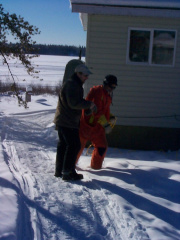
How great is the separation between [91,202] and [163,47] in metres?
5.26

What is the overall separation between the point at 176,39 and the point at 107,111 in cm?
353

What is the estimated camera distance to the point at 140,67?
8.06m

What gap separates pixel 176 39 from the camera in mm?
7938

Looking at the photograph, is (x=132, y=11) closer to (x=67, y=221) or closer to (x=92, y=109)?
(x=92, y=109)

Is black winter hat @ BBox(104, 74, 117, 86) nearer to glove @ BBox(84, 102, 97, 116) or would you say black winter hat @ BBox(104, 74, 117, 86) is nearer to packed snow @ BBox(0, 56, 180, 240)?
glove @ BBox(84, 102, 97, 116)

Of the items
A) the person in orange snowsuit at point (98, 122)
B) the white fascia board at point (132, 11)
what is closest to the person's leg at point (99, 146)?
the person in orange snowsuit at point (98, 122)

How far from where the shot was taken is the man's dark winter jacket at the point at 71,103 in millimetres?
4520

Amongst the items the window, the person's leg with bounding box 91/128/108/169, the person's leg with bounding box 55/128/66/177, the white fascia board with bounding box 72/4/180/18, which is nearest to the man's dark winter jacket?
the person's leg with bounding box 55/128/66/177

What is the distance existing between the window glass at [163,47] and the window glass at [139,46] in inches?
7.7

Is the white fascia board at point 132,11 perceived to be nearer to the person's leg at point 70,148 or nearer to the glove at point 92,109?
the glove at point 92,109

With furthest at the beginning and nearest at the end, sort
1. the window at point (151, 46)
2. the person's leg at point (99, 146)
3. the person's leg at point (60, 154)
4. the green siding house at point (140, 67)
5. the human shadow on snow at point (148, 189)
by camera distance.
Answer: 1. the window at point (151, 46)
2. the green siding house at point (140, 67)
3. the person's leg at point (99, 146)
4. the person's leg at point (60, 154)
5. the human shadow on snow at point (148, 189)

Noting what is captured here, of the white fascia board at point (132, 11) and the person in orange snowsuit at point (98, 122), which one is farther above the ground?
the white fascia board at point (132, 11)

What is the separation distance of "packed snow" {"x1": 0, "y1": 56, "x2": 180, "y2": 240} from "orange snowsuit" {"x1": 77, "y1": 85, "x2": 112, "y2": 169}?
14.7 inches

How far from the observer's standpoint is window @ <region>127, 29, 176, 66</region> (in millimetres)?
7930
